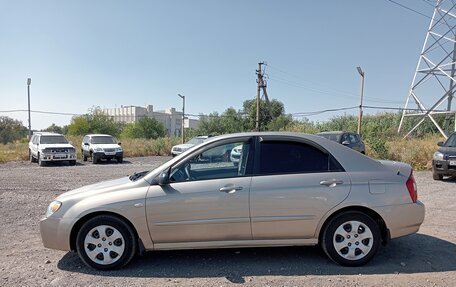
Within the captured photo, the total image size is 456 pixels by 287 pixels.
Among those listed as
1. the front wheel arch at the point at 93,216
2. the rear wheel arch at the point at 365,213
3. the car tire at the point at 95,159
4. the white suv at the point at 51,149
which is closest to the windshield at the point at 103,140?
the car tire at the point at 95,159

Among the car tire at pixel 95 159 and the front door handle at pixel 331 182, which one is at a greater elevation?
the front door handle at pixel 331 182

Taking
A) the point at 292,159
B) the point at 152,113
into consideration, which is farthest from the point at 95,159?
the point at 152,113

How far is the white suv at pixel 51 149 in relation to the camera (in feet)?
57.6

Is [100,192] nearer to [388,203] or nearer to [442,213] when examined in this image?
[388,203]

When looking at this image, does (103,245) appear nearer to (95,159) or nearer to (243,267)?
(243,267)

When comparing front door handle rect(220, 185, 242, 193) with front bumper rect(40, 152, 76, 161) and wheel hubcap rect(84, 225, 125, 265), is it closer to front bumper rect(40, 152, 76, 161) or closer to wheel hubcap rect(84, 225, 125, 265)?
wheel hubcap rect(84, 225, 125, 265)

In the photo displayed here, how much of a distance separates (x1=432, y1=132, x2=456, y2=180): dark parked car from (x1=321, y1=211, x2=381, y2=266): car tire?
329 inches

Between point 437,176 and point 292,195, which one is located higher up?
point 292,195

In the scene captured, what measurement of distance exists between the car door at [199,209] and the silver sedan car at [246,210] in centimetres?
1

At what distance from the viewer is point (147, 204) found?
3.83 m

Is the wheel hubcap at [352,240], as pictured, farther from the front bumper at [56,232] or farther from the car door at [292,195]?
the front bumper at [56,232]

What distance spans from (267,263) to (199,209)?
110 cm

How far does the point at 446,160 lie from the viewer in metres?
10.5

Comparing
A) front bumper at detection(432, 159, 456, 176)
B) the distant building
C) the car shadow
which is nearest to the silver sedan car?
the car shadow
